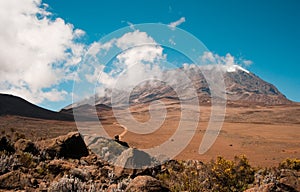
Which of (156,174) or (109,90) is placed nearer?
(156,174)

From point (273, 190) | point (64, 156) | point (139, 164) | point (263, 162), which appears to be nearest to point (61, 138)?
point (64, 156)

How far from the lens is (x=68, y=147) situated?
12.7 m

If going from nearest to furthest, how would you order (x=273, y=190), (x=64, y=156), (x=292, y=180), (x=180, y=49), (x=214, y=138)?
(x=273, y=190)
(x=292, y=180)
(x=180, y=49)
(x=64, y=156)
(x=214, y=138)

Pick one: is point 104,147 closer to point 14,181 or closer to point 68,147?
point 68,147

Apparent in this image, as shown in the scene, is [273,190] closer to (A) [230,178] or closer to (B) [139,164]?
(A) [230,178]

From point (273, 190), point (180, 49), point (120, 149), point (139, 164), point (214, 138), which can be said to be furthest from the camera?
point (214, 138)

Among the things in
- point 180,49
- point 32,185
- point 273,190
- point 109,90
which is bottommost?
point 32,185

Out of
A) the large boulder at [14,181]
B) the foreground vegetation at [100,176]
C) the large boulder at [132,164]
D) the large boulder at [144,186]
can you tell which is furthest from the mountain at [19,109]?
the large boulder at [144,186]

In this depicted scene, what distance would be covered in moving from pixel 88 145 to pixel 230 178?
6.94 meters

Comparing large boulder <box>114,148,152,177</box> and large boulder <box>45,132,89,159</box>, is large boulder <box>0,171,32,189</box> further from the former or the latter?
large boulder <box>45,132,89,159</box>

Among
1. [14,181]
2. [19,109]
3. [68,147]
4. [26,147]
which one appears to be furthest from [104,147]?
[19,109]

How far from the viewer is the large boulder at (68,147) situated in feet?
39.8

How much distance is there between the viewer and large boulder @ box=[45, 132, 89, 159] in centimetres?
1212

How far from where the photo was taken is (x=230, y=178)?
383 inches
